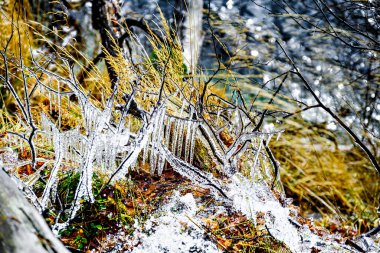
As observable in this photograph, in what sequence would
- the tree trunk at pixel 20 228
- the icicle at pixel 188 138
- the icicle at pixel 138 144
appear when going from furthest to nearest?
the icicle at pixel 188 138
the icicle at pixel 138 144
the tree trunk at pixel 20 228

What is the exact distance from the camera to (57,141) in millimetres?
1544

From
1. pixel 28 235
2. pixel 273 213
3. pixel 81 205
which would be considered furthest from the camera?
pixel 273 213

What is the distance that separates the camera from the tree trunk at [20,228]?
33.0 inches

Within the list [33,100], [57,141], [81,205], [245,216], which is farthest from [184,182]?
[33,100]

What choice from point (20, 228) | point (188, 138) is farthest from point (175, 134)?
point (20, 228)

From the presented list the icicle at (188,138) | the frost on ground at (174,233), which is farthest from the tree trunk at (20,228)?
the icicle at (188,138)

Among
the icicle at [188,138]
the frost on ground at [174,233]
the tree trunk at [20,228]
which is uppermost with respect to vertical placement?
the tree trunk at [20,228]

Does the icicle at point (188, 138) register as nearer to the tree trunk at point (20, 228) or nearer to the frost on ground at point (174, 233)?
the frost on ground at point (174, 233)

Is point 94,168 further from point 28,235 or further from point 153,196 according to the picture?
point 28,235

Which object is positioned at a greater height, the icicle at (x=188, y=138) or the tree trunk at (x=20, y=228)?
the tree trunk at (x=20, y=228)

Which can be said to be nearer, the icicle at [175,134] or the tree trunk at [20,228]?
the tree trunk at [20,228]

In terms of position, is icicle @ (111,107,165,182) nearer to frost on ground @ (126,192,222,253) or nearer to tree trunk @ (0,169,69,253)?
frost on ground @ (126,192,222,253)

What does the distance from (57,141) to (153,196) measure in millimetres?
565

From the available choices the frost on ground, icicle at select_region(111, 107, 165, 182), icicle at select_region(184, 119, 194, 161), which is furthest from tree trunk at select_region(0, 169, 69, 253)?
icicle at select_region(184, 119, 194, 161)
